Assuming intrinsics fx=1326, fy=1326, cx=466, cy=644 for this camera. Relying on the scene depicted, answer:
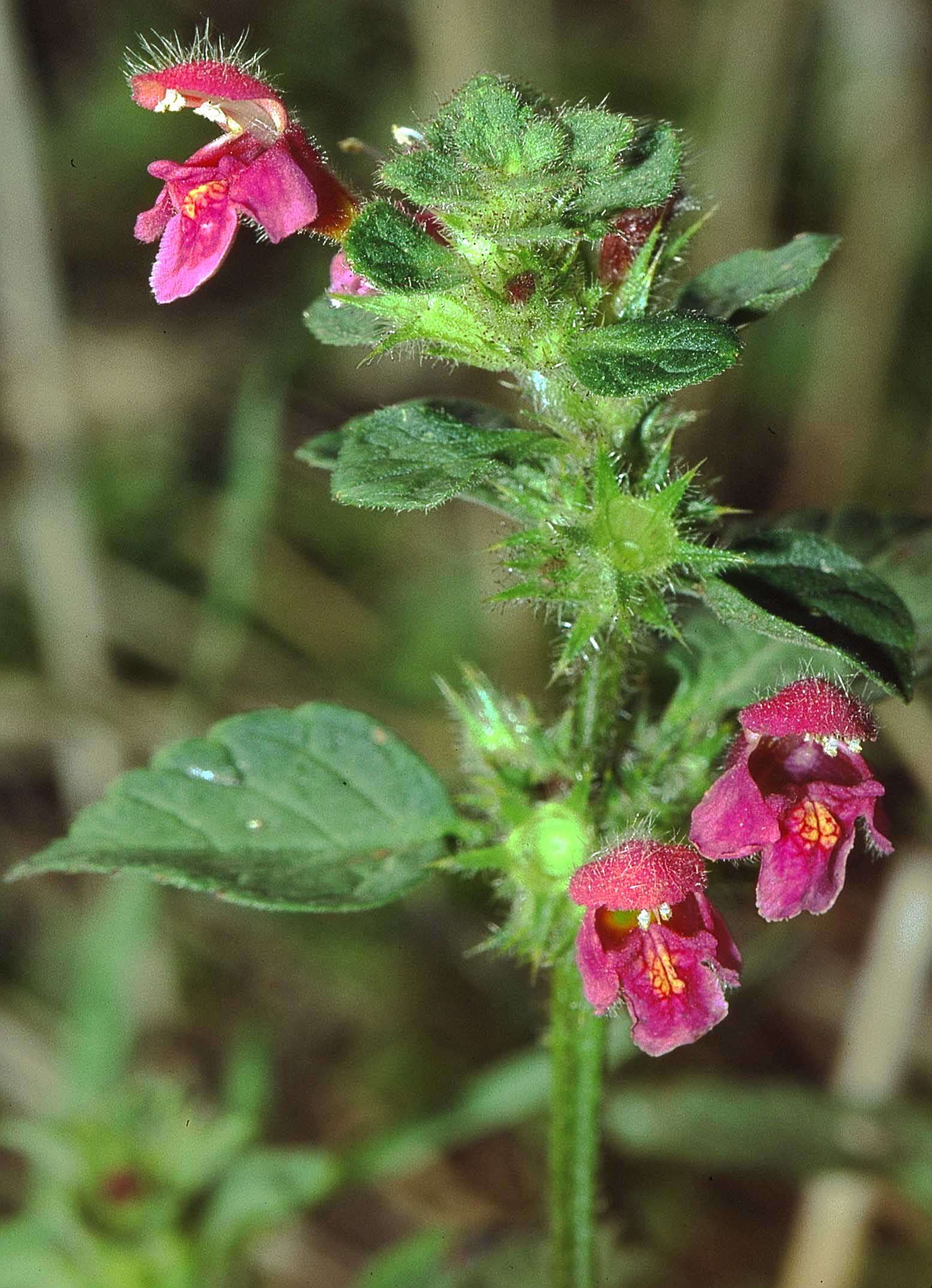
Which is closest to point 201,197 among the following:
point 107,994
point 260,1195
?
point 260,1195

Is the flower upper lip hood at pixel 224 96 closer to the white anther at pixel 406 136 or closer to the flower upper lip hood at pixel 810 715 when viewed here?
the white anther at pixel 406 136

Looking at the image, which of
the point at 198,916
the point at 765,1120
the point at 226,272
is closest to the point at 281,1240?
the point at 198,916

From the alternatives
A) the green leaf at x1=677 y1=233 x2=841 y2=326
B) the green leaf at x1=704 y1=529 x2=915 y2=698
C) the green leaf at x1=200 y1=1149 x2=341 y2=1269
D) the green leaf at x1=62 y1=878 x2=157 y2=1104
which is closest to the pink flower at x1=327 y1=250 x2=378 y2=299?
the green leaf at x1=677 y1=233 x2=841 y2=326

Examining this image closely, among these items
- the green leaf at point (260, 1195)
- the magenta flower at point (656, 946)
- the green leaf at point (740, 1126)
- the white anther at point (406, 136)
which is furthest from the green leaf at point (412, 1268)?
the white anther at point (406, 136)

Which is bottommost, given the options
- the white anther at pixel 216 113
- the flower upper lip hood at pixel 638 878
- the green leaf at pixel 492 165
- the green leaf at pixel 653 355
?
the flower upper lip hood at pixel 638 878

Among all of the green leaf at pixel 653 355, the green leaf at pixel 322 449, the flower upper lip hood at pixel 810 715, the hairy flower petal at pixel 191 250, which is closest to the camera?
the green leaf at pixel 653 355

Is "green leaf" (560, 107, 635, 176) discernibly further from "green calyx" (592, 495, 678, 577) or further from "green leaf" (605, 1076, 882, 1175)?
"green leaf" (605, 1076, 882, 1175)

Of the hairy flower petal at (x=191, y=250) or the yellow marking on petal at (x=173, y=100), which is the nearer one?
the hairy flower petal at (x=191, y=250)
